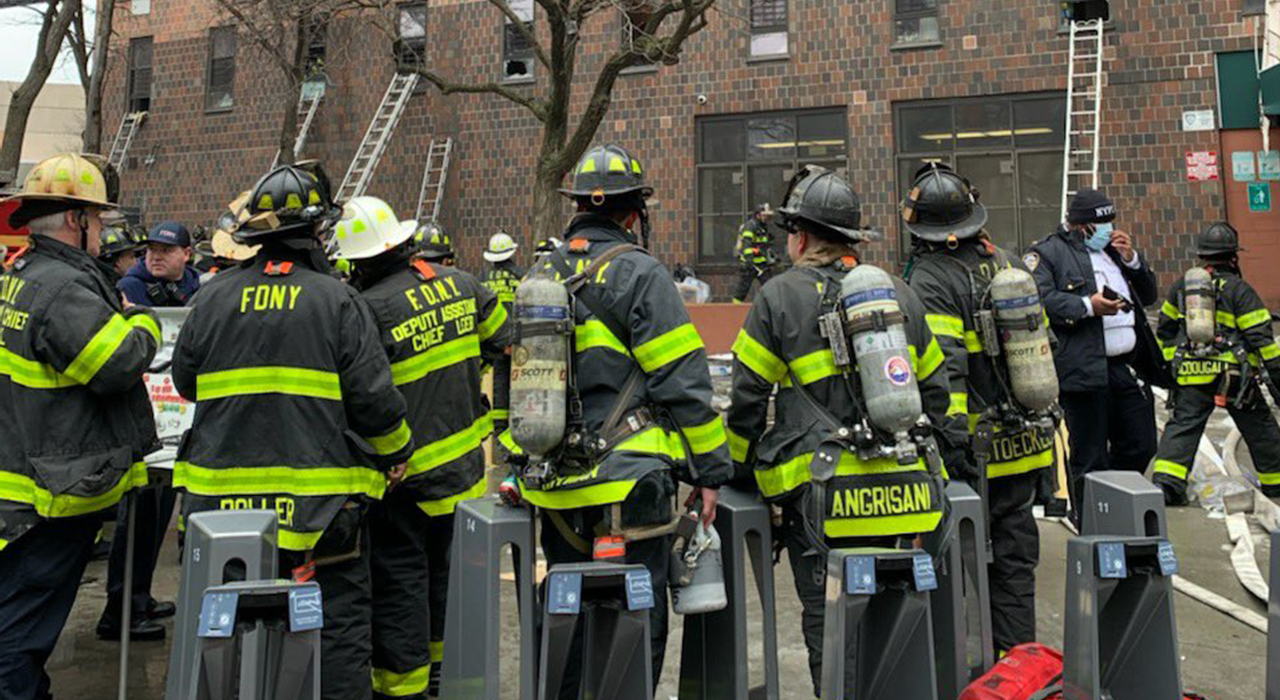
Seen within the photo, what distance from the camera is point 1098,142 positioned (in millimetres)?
15250

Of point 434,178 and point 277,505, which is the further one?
point 434,178

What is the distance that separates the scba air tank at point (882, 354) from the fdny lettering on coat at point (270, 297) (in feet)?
6.31

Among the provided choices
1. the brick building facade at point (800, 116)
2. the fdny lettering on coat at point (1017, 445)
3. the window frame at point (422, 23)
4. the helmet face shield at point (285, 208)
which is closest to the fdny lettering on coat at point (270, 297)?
the helmet face shield at point (285, 208)

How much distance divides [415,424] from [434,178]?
52.2 ft

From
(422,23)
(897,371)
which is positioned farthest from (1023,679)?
(422,23)

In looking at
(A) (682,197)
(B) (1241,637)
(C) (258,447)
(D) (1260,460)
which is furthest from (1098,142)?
(C) (258,447)

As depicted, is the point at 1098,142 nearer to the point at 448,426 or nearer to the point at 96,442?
the point at 448,426

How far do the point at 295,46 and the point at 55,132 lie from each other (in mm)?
17585

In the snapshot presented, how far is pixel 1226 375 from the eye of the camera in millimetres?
6863

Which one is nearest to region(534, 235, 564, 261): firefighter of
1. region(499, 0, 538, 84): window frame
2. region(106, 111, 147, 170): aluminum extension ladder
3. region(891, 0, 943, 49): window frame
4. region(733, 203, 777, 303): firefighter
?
region(733, 203, 777, 303): firefighter

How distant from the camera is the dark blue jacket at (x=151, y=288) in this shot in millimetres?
6078

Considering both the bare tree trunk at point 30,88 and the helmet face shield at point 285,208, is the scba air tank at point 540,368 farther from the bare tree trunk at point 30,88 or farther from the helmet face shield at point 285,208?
the bare tree trunk at point 30,88

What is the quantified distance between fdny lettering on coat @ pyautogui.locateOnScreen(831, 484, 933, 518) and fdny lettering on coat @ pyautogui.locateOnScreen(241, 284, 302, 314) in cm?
199

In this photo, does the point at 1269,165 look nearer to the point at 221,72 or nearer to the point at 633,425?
the point at 633,425
